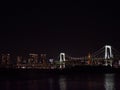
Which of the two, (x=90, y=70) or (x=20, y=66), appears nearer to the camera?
(x=90, y=70)

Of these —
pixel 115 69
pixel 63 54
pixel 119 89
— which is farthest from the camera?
pixel 63 54

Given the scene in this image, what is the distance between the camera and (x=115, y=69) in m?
59.0

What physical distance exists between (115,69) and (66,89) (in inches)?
1563

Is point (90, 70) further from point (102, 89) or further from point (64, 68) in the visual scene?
point (102, 89)

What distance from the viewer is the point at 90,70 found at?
187ft

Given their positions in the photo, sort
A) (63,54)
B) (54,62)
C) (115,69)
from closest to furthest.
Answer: (115,69), (54,62), (63,54)

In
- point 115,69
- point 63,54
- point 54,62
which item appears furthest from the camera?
point 63,54

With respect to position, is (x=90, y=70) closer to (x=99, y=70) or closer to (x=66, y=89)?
(x=99, y=70)

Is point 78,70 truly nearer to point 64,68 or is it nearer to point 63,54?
point 64,68

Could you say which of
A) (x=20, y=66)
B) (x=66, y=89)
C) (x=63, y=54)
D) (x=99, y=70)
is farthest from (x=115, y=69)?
(x=66, y=89)

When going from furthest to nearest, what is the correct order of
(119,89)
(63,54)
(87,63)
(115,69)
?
(63,54)
(115,69)
(87,63)
(119,89)

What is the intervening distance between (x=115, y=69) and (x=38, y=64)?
47.6 ft

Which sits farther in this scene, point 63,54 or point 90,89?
point 63,54

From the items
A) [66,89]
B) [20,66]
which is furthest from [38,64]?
[66,89]
